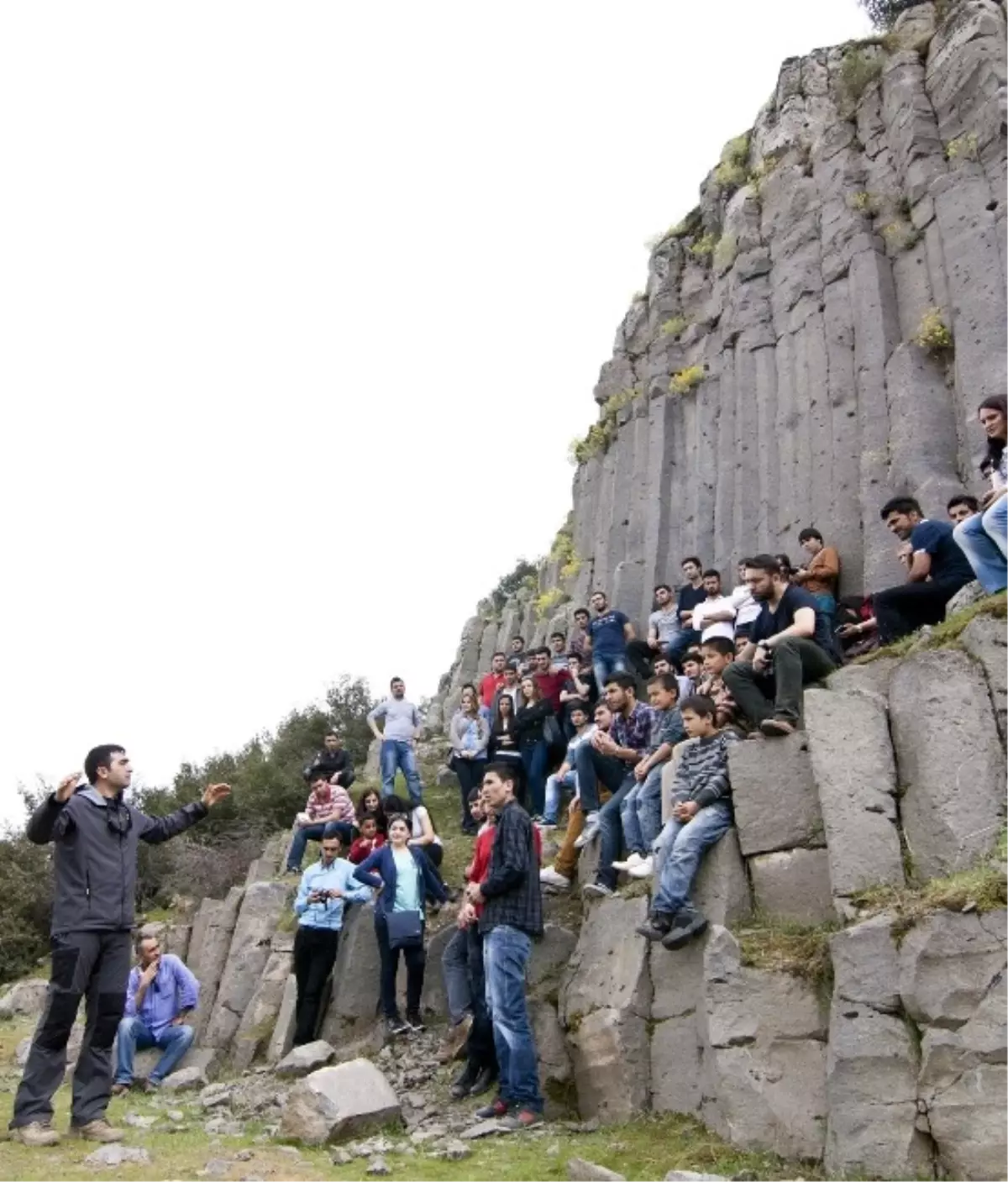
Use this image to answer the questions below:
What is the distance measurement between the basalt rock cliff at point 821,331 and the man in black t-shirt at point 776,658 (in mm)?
6423

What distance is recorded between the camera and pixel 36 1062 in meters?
8.07

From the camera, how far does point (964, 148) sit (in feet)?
64.4

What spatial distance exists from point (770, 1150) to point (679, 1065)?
120cm

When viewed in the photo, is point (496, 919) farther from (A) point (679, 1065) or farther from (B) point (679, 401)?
(B) point (679, 401)

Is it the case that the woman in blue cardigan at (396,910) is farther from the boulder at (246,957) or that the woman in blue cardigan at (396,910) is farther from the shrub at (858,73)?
the shrub at (858,73)

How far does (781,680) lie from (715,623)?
4900mm

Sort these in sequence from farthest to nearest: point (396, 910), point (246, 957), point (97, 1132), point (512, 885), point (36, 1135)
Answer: point (246, 957), point (396, 910), point (512, 885), point (97, 1132), point (36, 1135)

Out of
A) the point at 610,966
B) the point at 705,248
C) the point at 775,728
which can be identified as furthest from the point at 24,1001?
the point at 705,248

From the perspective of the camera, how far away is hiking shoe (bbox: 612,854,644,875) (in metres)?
9.98

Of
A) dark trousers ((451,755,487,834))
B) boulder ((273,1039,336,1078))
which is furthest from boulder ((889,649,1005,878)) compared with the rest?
dark trousers ((451,755,487,834))

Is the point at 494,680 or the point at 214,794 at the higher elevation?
the point at 494,680

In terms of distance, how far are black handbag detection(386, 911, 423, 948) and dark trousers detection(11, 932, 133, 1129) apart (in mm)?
3204

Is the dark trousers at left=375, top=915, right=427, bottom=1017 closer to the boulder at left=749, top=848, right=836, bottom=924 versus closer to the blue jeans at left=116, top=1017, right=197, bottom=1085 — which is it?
the blue jeans at left=116, top=1017, right=197, bottom=1085

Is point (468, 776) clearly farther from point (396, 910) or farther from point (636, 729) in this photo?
point (396, 910)
